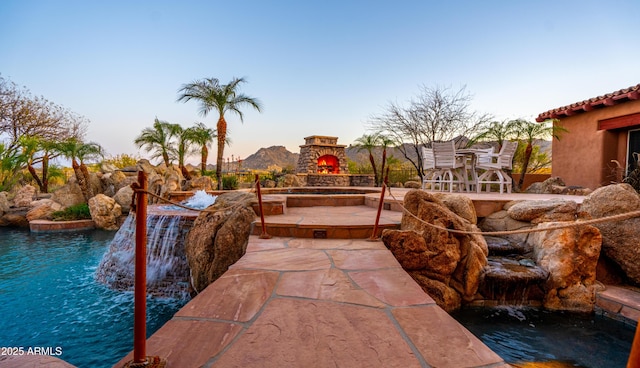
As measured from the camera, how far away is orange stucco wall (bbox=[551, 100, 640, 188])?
867cm

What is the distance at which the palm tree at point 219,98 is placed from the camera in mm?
11961

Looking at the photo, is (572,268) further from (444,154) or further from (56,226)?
(56,226)

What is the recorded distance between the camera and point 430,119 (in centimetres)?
1439

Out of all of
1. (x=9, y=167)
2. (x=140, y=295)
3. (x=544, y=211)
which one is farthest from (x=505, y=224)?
(x=9, y=167)

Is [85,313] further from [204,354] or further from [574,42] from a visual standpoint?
[574,42]

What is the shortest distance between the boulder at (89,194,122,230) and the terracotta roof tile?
645 inches

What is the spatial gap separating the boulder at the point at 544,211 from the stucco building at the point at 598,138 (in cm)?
625

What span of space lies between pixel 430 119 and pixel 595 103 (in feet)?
21.0

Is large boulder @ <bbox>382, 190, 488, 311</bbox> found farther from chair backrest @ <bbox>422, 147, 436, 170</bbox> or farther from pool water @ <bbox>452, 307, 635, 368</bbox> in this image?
chair backrest @ <bbox>422, 147, 436, 170</bbox>

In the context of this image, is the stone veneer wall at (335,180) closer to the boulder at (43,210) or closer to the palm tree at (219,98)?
the palm tree at (219,98)

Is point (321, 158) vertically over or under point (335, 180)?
over

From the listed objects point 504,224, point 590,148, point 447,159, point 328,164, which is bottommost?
Answer: point 504,224

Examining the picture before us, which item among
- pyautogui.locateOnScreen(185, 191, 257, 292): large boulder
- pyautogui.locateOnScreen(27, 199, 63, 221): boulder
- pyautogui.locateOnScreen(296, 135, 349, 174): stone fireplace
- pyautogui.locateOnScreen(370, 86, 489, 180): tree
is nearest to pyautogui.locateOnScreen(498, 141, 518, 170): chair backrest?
pyautogui.locateOnScreen(370, 86, 489, 180): tree

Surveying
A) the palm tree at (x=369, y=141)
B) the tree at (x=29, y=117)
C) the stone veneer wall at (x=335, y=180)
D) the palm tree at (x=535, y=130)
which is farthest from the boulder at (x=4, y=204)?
the palm tree at (x=535, y=130)
